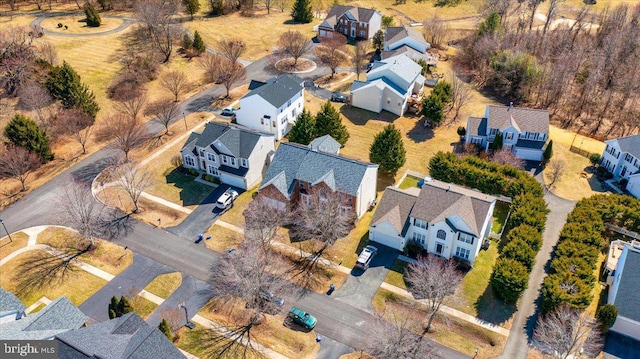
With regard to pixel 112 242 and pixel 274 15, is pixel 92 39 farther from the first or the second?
pixel 112 242

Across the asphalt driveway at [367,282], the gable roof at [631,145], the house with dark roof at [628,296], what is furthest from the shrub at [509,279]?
the gable roof at [631,145]

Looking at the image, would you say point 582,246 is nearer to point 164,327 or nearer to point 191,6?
point 164,327

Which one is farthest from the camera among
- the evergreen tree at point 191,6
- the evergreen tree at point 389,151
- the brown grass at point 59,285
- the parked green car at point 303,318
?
the evergreen tree at point 191,6

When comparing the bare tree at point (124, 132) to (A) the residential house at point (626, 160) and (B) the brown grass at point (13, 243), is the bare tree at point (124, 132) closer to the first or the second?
(B) the brown grass at point (13, 243)

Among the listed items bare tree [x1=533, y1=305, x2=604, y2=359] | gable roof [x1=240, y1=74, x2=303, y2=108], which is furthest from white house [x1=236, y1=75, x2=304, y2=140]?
bare tree [x1=533, y1=305, x2=604, y2=359]

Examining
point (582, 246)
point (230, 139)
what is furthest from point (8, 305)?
point (582, 246)
